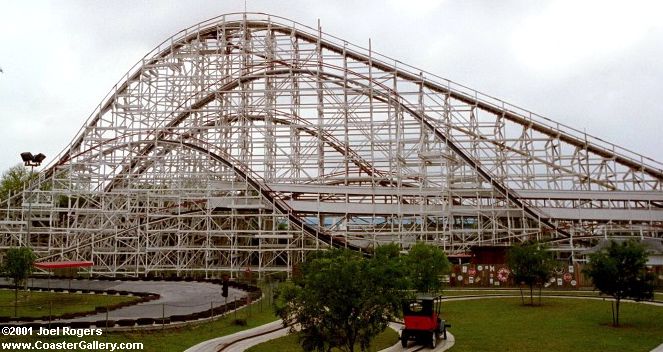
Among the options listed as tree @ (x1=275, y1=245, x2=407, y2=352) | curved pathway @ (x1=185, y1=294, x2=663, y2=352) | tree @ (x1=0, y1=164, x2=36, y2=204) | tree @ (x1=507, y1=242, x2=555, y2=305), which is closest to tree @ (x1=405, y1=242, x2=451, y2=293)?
curved pathway @ (x1=185, y1=294, x2=663, y2=352)

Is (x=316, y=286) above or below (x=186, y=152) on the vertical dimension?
below

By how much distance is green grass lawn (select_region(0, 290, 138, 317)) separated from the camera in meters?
20.8

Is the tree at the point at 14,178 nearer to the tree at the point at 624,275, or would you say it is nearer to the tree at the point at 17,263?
the tree at the point at 17,263

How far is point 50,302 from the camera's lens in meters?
22.9

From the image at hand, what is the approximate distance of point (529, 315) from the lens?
21.2m

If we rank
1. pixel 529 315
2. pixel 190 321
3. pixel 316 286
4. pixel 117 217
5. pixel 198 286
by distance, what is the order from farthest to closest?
pixel 117 217, pixel 198 286, pixel 529 315, pixel 190 321, pixel 316 286

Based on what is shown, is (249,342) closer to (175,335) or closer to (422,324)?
(175,335)

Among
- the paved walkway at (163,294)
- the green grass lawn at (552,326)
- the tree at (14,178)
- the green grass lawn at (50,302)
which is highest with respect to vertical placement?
the tree at (14,178)

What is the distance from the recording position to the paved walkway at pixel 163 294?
65.8ft

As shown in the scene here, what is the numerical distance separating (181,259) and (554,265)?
Result: 19.9 metres

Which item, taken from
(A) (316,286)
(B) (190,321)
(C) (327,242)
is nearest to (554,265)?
(C) (327,242)

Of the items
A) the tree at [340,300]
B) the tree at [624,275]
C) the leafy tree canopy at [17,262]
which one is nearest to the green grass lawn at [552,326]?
the tree at [624,275]

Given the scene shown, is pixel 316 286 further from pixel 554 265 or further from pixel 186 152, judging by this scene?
pixel 186 152

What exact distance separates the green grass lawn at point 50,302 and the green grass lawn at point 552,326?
512 inches
